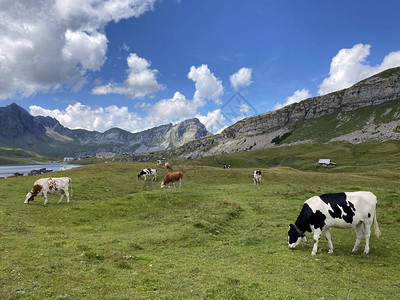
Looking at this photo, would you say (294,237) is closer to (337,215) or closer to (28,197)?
(337,215)

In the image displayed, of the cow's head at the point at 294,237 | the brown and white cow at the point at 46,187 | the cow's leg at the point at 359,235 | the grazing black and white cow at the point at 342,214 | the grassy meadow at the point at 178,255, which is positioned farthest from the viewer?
the brown and white cow at the point at 46,187

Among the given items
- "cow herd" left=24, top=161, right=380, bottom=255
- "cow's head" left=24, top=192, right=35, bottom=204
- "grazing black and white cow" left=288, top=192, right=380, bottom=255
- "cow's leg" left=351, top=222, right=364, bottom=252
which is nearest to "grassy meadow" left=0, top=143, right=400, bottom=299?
"cow's leg" left=351, top=222, right=364, bottom=252

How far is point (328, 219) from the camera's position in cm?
1326

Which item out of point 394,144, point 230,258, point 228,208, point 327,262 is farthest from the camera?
point 394,144

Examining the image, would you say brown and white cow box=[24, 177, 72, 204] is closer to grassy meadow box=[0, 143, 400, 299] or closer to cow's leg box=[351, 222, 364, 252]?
grassy meadow box=[0, 143, 400, 299]

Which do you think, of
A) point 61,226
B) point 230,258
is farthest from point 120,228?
point 230,258

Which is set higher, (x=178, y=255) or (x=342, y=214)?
(x=342, y=214)

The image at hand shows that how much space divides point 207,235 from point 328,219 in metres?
8.47

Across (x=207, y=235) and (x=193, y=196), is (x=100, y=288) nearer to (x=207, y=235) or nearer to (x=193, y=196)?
(x=207, y=235)

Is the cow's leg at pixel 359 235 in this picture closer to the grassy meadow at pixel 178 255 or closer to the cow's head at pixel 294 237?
the grassy meadow at pixel 178 255

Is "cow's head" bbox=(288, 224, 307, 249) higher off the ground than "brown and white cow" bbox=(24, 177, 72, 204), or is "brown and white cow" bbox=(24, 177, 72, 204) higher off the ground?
"brown and white cow" bbox=(24, 177, 72, 204)

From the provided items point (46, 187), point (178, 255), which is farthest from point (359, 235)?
point (46, 187)

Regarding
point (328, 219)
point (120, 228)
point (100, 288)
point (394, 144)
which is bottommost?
point (120, 228)

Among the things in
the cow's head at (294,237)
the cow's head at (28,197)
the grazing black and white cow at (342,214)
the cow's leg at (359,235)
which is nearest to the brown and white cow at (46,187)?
the cow's head at (28,197)
